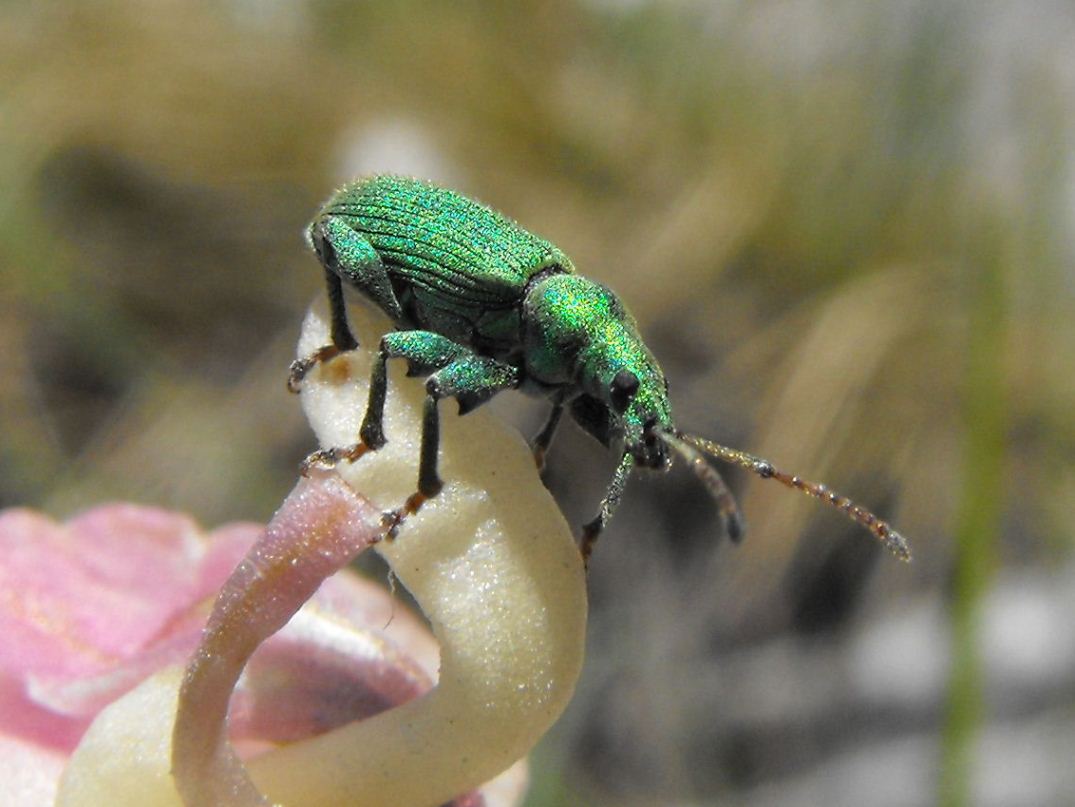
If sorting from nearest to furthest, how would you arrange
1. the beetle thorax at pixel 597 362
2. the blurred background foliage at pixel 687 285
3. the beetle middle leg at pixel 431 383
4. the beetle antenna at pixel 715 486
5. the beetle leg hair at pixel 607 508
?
the beetle middle leg at pixel 431 383 < the beetle leg hair at pixel 607 508 < the beetle antenna at pixel 715 486 < the beetle thorax at pixel 597 362 < the blurred background foliage at pixel 687 285

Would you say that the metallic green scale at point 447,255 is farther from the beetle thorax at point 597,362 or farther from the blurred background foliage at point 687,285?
the blurred background foliage at point 687,285

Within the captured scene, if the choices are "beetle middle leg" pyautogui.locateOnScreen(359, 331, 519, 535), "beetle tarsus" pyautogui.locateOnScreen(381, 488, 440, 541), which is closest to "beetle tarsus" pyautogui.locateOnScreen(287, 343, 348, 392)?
"beetle middle leg" pyautogui.locateOnScreen(359, 331, 519, 535)

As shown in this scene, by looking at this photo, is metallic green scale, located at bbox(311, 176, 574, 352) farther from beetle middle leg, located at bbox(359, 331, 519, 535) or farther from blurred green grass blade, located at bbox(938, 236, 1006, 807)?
blurred green grass blade, located at bbox(938, 236, 1006, 807)

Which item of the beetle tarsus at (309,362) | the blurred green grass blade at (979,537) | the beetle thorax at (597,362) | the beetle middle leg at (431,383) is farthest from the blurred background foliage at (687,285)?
the beetle tarsus at (309,362)

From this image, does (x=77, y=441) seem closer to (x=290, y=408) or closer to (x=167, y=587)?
(x=290, y=408)

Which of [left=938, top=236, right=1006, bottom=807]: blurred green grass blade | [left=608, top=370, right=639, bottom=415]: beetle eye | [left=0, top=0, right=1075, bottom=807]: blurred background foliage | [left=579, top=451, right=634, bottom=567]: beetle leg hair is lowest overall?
[left=0, top=0, right=1075, bottom=807]: blurred background foliage

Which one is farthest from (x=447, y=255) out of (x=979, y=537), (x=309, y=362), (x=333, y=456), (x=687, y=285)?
(x=687, y=285)
